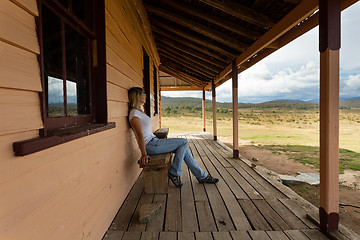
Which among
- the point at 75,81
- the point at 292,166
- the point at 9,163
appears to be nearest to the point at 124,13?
the point at 75,81

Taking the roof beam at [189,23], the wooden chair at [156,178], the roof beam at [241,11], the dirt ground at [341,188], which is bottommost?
the dirt ground at [341,188]

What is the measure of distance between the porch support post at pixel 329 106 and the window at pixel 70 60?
75.6 inches

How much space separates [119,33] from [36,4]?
148cm

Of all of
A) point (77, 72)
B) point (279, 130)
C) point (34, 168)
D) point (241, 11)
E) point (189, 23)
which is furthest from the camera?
point (279, 130)

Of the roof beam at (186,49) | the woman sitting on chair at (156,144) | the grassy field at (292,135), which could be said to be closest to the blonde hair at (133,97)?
the woman sitting on chair at (156,144)

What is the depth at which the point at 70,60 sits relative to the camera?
1522 millimetres

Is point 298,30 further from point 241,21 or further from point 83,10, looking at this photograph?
point 83,10

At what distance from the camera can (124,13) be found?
274 cm

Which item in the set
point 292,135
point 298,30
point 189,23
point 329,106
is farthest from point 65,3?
point 292,135

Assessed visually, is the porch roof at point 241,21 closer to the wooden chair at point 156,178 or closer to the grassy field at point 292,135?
the wooden chair at point 156,178

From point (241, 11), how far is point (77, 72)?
2200 millimetres

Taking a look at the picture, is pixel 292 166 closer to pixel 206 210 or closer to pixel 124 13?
pixel 206 210

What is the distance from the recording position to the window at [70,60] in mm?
1221

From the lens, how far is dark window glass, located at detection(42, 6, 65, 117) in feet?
3.97
